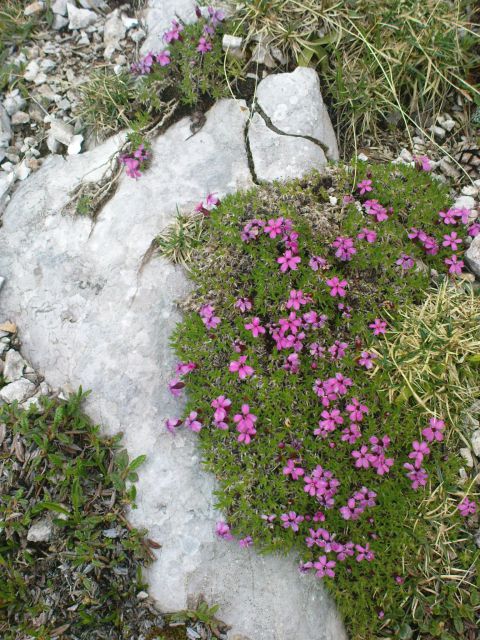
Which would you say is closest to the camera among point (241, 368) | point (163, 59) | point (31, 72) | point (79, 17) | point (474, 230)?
point (241, 368)

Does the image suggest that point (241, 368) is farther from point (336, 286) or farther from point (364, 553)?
point (364, 553)

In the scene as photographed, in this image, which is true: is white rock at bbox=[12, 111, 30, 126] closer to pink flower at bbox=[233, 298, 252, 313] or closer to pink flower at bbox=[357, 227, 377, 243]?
pink flower at bbox=[233, 298, 252, 313]

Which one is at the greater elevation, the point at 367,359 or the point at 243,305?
the point at 243,305

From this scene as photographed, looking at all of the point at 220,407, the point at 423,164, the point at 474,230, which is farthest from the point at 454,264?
the point at 220,407

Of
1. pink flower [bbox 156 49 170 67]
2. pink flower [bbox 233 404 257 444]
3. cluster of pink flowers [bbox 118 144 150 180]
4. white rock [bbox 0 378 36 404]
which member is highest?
pink flower [bbox 156 49 170 67]

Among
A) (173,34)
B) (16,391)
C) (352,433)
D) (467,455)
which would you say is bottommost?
(467,455)

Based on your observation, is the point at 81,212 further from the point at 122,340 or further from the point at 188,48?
the point at 188,48

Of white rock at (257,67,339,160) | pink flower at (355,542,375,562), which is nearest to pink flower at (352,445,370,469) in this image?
pink flower at (355,542,375,562)
